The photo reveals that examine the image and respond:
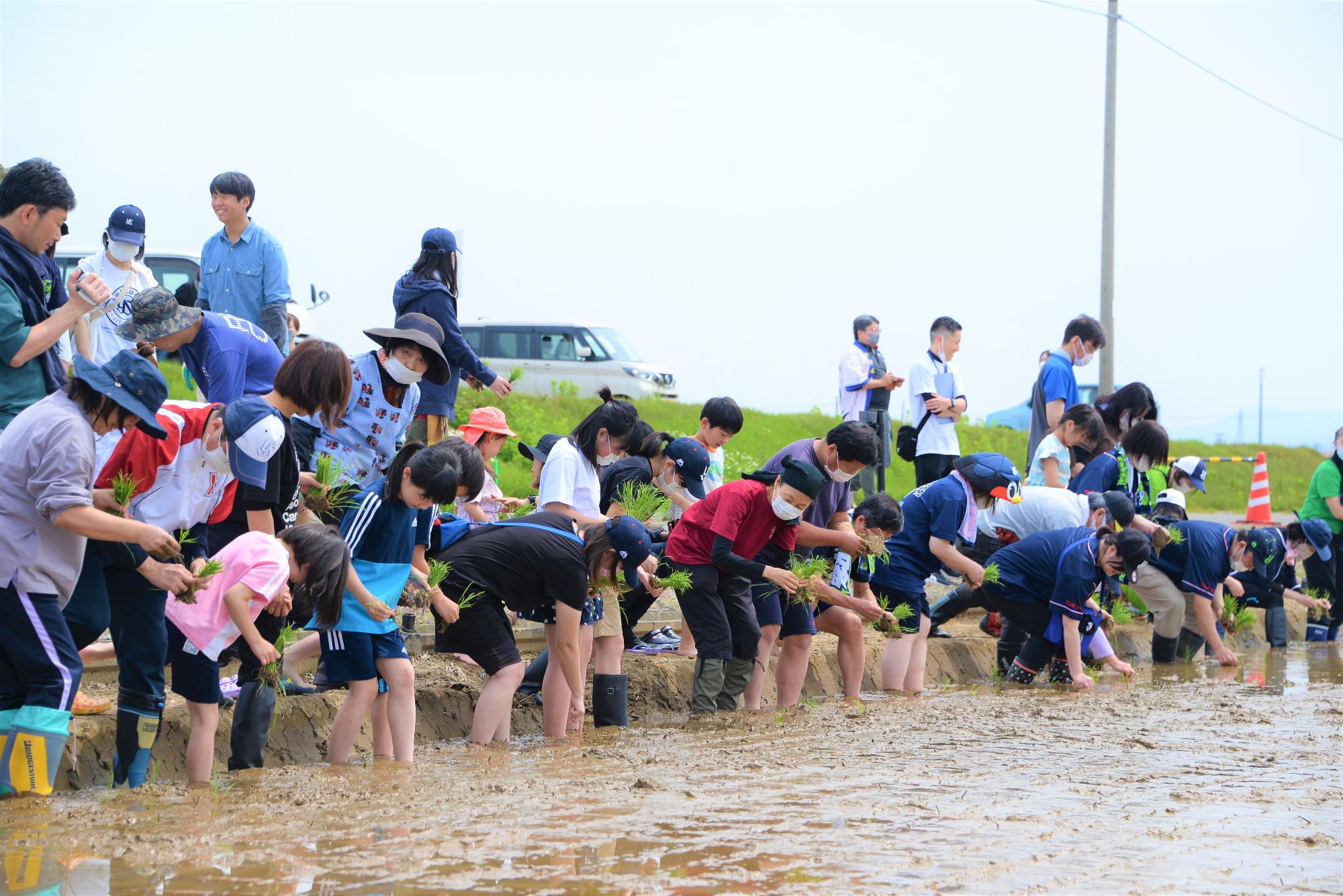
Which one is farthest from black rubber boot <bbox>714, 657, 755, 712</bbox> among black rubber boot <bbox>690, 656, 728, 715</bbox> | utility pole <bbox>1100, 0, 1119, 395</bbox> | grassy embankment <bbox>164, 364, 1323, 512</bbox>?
utility pole <bbox>1100, 0, 1119, 395</bbox>

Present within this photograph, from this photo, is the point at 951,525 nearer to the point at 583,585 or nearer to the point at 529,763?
the point at 583,585

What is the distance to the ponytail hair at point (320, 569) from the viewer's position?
5.12 meters

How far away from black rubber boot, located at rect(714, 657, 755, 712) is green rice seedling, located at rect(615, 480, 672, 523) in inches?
37.2

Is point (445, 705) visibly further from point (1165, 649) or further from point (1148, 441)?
point (1165, 649)

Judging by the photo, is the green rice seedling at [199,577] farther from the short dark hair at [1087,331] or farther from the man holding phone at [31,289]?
the short dark hair at [1087,331]

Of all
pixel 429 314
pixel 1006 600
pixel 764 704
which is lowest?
pixel 764 704

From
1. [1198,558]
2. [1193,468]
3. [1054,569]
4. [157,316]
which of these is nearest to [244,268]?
[157,316]

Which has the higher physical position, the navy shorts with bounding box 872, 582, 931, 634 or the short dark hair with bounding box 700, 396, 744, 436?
the short dark hair with bounding box 700, 396, 744, 436

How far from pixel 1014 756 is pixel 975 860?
2.01m

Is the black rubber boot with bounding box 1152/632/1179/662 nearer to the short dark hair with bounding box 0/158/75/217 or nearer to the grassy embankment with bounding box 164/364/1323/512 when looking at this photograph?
the grassy embankment with bounding box 164/364/1323/512

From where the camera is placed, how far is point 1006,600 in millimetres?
8891

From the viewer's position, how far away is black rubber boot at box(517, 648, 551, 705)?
7.12m

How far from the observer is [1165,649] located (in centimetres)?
1032

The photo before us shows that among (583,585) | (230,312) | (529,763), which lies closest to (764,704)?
(583,585)
